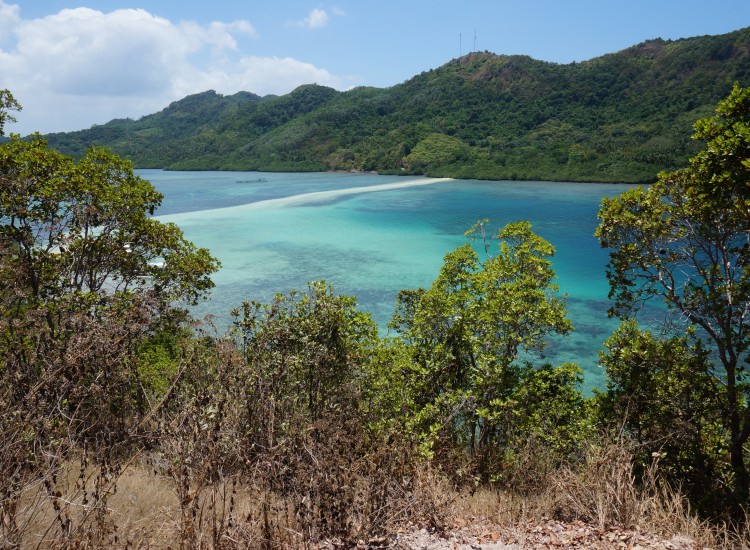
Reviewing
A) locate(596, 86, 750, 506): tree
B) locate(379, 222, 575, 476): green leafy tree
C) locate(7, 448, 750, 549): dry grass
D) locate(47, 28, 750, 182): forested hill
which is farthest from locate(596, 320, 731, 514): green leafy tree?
locate(47, 28, 750, 182): forested hill

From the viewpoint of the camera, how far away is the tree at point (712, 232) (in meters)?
5.77

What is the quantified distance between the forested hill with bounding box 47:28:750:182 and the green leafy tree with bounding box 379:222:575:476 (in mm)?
69348

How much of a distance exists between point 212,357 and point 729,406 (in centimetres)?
742

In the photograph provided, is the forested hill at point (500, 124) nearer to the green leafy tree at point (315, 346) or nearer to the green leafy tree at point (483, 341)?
the green leafy tree at point (483, 341)

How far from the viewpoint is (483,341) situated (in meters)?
9.18

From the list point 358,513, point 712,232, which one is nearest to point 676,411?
point 712,232

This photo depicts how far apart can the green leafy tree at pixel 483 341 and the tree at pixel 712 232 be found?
173cm

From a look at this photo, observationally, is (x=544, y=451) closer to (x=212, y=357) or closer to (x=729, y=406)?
(x=729, y=406)

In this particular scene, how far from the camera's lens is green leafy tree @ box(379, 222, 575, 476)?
341 inches

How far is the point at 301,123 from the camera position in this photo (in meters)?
146

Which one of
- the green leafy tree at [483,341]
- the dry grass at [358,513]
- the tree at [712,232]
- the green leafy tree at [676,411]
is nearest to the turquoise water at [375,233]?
the green leafy tree at [483,341]

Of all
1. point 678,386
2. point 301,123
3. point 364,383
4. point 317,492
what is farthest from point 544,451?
point 301,123

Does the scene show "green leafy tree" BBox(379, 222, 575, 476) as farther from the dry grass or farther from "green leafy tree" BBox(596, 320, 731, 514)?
the dry grass

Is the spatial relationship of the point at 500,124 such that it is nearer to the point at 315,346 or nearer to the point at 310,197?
the point at 310,197
